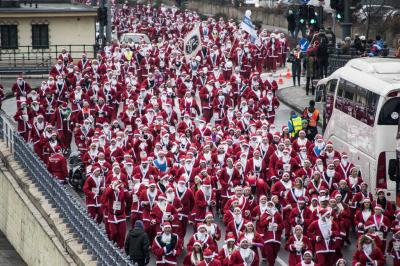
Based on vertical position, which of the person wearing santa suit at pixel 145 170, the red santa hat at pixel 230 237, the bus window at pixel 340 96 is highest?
the bus window at pixel 340 96

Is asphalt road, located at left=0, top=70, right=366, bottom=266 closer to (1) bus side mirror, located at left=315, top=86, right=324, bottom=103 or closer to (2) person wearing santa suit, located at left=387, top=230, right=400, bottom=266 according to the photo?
(2) person wearing santa suit, located at left=387, top=230, right=400, bottom=266

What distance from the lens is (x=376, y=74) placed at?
80.5 feet

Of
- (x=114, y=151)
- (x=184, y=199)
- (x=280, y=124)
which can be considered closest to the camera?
(x=184, y=199)

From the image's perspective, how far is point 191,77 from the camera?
3666 centimetres

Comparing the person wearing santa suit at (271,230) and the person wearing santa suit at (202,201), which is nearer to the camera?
the person wearing santa suit at (271,230)

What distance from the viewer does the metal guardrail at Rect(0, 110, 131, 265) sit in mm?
17562

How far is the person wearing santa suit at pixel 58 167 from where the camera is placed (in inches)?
1006

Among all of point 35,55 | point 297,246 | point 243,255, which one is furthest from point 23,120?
point 35,55

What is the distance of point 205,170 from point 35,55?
84.3 ft

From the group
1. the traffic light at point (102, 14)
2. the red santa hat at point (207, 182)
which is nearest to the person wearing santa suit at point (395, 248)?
the red santa hat at point (207, 182)

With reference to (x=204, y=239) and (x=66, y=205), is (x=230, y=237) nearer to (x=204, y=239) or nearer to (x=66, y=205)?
(x=204, y=239)

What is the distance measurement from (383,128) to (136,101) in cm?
991

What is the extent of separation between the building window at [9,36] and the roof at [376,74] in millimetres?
23081

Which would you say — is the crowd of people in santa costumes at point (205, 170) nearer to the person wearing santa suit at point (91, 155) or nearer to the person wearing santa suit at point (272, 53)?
the person wearing santa suit at point (91, 155)
